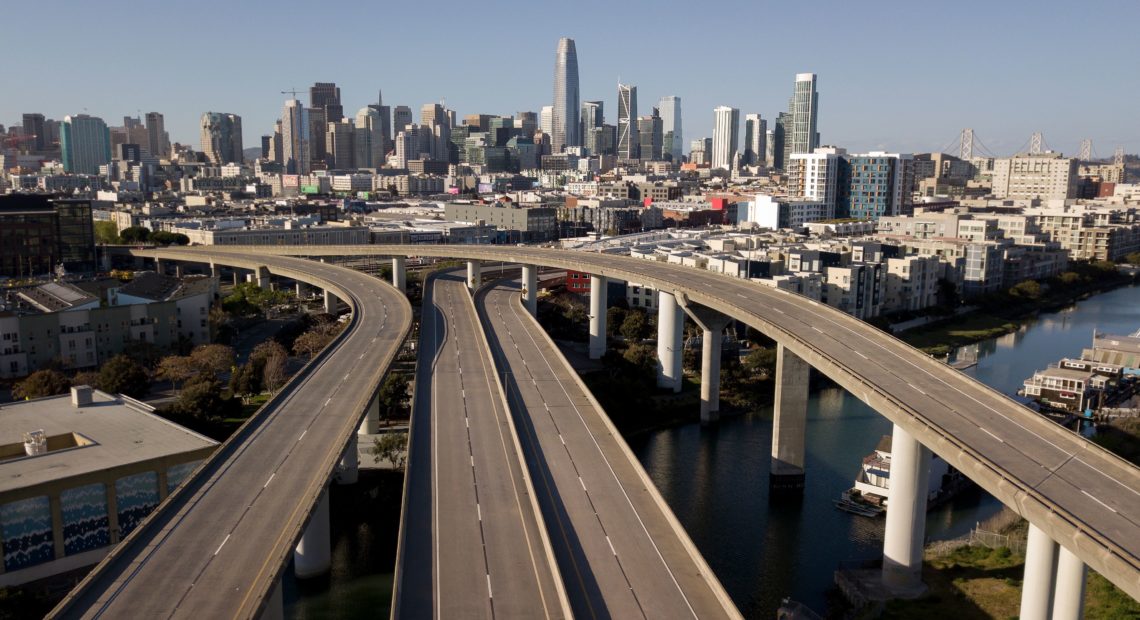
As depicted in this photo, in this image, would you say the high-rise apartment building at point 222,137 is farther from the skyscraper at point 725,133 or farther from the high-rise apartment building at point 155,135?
the skyscraper at point 725,133

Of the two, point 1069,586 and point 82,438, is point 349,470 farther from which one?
point 1069,586

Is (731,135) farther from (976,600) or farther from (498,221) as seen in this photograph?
(976,600)

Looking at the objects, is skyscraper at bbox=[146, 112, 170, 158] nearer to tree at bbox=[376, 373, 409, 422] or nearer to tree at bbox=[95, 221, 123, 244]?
tree at bbox=[95, 221, 123, 244]

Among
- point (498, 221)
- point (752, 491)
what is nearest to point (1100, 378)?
point (752, 491)

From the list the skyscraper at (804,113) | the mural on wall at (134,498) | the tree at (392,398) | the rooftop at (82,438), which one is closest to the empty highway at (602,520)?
the tree at (392,398)

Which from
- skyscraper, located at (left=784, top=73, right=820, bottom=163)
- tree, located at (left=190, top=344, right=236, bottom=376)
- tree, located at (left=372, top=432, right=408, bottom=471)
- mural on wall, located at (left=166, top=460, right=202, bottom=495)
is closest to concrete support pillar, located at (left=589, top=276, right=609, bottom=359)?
tree, located at (left=372, top=432, right=408, bottom=471)

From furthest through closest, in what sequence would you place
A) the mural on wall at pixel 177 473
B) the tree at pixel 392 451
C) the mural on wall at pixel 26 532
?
the tree at pixel 392 451 < the mural on wall at pixel 177 473 < the mural on wall at pixel 26 532
